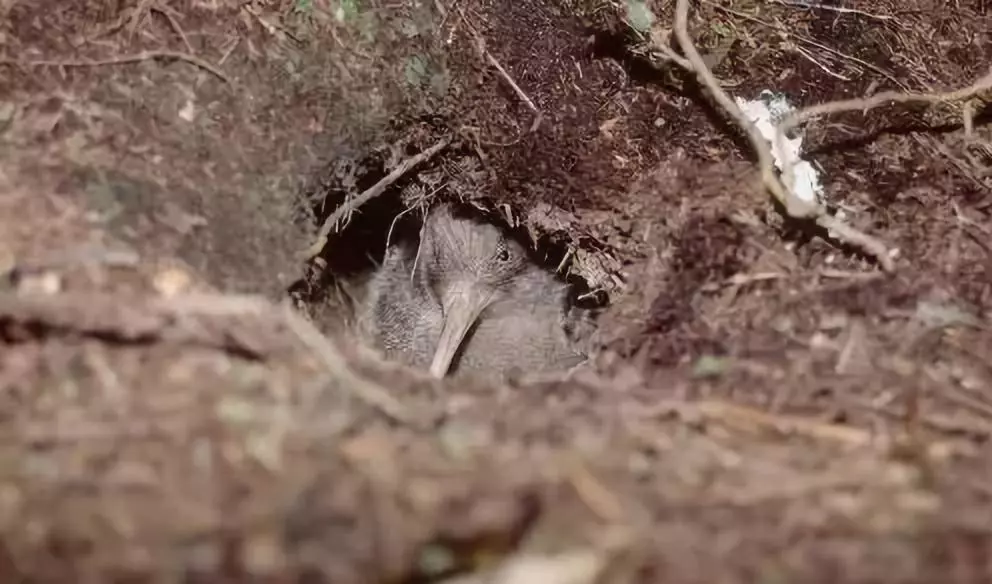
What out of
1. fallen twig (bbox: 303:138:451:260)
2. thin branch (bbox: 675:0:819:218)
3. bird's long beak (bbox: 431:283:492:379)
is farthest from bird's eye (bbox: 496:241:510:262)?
thin branch (bbox: 675:0:819:218)

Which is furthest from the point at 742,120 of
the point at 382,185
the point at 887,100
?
the point at 382,185

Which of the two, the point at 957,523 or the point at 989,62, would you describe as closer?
the point at 957,523

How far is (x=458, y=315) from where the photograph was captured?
2.58m

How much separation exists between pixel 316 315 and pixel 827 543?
4.04ft

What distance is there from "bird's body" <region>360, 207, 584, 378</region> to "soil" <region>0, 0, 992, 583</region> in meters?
0.14

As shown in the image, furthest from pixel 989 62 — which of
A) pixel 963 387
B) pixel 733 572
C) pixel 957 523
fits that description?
pixel 733 572

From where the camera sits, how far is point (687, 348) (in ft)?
5.13

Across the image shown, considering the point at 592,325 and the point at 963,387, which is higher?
the point at 963,387

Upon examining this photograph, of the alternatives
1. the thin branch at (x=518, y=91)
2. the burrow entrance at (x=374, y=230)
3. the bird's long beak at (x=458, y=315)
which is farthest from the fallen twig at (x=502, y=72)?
the bird's long beak at (x=458, y=315)

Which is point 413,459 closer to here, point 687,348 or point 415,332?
point 687,348

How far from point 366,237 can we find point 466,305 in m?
0.33

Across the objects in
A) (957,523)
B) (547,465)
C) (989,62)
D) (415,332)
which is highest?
(989,62)

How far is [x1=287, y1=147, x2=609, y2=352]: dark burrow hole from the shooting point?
6.49ft

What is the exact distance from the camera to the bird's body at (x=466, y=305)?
250 centimetres
